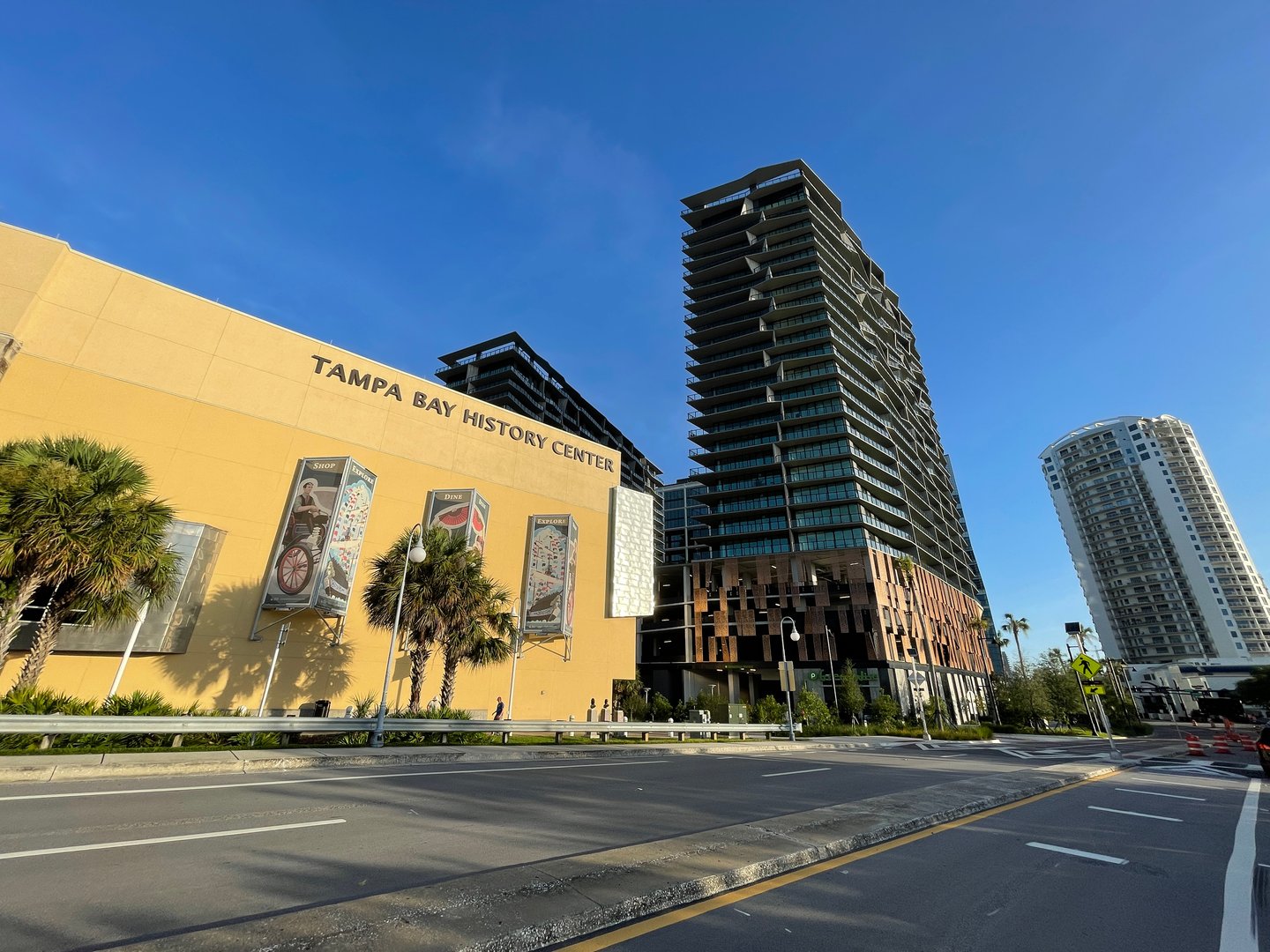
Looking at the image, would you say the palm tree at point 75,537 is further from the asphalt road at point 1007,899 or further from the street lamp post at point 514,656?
the asphalt road at point 1007,899

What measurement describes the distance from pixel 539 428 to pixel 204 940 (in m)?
39.5

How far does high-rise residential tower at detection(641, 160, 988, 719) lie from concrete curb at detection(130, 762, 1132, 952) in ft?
155

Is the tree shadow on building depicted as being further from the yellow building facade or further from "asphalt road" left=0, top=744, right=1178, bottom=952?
"asphalt road" left=0, top=744, right=1178, bottom=952

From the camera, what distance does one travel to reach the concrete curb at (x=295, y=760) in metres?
9.48

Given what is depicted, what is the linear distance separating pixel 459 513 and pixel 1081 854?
30.1m

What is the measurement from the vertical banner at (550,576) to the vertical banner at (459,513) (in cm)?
445

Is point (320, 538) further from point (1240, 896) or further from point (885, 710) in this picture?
point (885, 710)

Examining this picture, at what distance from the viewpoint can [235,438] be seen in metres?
26.8

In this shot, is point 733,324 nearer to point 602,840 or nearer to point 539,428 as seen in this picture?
point 539,428

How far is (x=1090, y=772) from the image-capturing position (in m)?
14.5

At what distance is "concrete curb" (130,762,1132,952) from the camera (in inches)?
129

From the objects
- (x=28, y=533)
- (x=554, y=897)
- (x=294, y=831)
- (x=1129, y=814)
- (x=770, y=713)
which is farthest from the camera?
(x=770, y=713)

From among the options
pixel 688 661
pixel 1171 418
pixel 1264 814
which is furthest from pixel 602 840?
pixel 1171 418

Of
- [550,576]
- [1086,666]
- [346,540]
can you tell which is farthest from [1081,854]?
[550,576]
